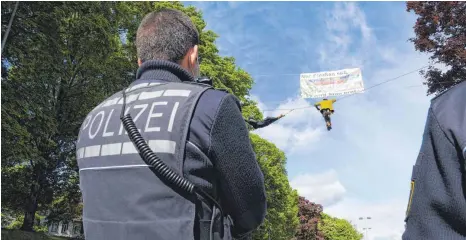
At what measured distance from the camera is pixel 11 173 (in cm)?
2258

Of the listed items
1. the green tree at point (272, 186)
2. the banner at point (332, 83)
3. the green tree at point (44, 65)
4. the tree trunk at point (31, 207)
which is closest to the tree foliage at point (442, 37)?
the banner at point (332, 83)

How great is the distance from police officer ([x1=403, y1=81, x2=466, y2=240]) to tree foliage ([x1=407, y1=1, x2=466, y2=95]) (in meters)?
15.0

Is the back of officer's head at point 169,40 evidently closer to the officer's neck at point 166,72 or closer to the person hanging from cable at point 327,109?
the officer's neck at point 166,72

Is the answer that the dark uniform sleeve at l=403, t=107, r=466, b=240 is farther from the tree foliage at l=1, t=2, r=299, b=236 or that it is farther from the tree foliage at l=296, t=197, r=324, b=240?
the tree foliage at l=296, t=197, r=324, b=240

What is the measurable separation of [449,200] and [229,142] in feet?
2.82

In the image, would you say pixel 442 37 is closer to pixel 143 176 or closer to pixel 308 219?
pixel 143 176

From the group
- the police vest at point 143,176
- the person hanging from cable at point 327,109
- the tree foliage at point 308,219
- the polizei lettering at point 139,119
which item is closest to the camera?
the police vest at point 143,176

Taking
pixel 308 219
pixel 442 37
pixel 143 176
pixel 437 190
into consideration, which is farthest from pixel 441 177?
pixel 308 219

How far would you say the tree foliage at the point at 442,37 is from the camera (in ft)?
49.6

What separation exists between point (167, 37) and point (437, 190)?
55.5 inches

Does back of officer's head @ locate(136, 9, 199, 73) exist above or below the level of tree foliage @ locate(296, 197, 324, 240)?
below

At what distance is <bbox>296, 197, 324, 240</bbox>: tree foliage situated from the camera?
6938cm

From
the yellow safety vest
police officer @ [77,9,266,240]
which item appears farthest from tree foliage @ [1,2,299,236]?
police officer @ [77,9,266,240]

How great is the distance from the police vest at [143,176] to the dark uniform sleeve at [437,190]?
2.54ft
